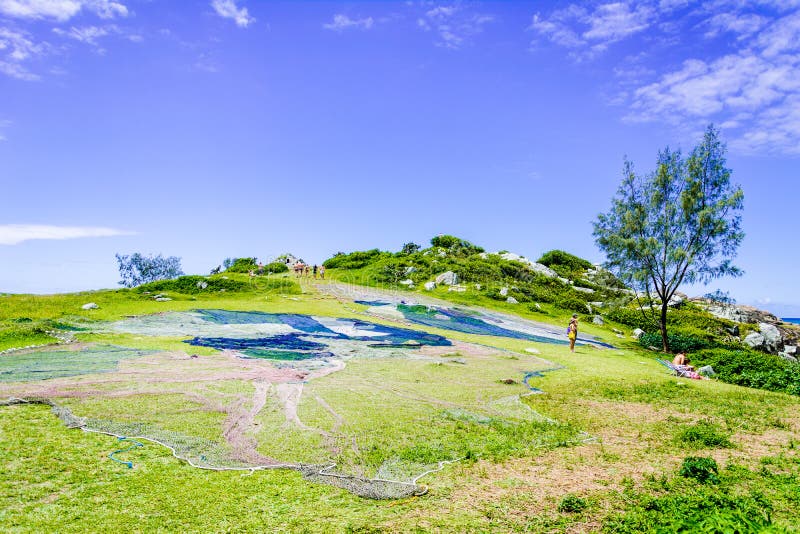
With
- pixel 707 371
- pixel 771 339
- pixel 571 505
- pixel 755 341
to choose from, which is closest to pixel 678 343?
pixel 707 371

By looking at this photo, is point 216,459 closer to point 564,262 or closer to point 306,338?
point 306,338

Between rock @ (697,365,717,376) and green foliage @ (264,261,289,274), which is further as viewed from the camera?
green foliage @ (264,261,289,274)

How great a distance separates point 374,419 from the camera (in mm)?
13734

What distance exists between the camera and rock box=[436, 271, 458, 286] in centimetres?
5856

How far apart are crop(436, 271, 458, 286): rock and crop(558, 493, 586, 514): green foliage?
49.9 metres

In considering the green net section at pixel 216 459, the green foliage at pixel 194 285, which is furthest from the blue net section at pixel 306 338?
the green foliage at pixel 194 285

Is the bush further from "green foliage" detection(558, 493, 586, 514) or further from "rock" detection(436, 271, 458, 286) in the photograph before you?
"green foliage" detection(558, 493, 586, 514)

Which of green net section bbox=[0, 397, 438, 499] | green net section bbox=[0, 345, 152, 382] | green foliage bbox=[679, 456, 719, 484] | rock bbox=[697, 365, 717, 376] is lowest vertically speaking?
green net section bbox=[0, 345, 152, 382]

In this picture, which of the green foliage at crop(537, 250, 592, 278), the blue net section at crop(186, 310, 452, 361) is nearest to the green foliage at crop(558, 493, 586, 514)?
the blue net section at crop(186, 310, 452, 361)

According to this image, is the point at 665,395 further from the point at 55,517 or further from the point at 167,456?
the point at 55,517

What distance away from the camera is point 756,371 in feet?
76.4

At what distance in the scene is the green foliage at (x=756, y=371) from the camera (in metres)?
20.6

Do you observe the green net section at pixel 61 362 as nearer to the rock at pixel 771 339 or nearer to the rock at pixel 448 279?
the rock at pixel 448 279

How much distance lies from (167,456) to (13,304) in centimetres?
3531
